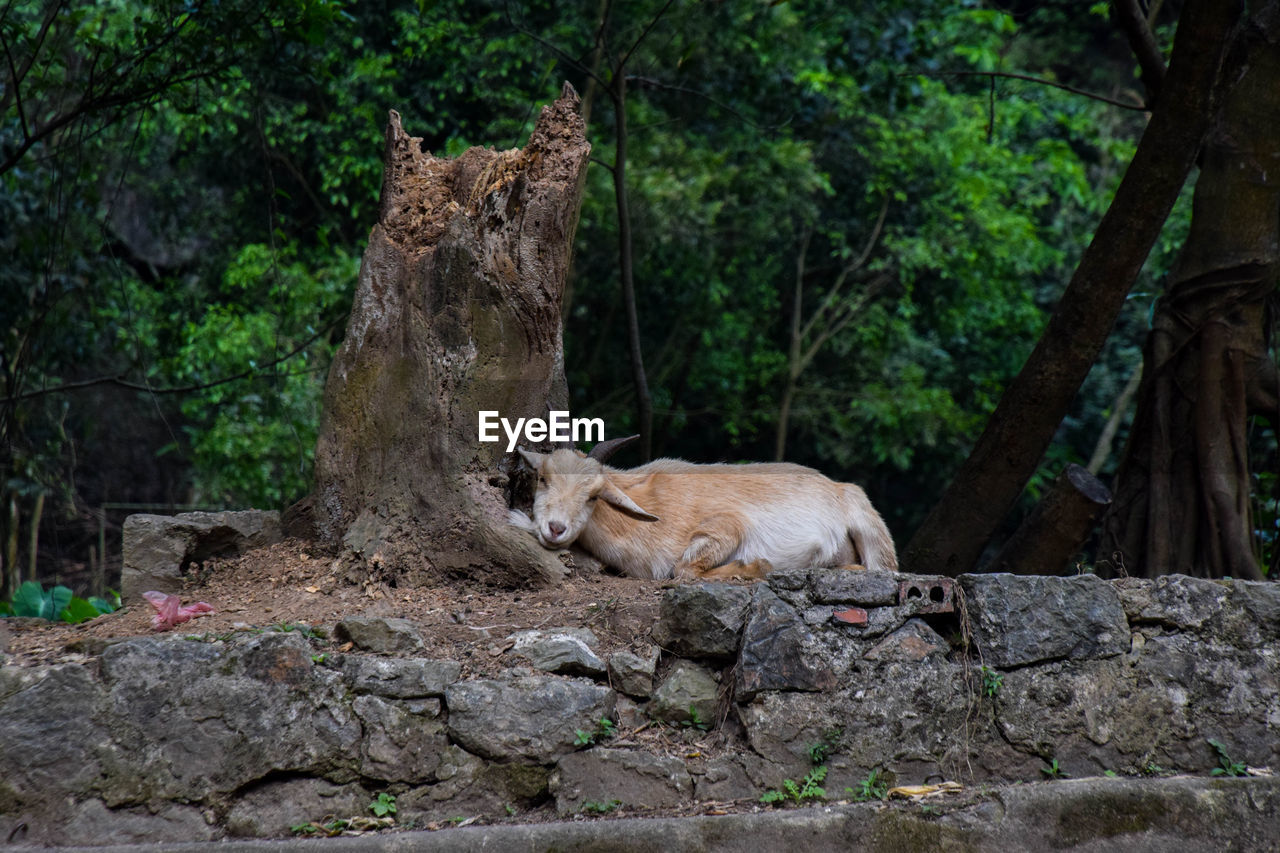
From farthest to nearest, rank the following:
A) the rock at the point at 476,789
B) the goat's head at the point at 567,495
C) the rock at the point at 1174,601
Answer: the goat's head at the point at 567,495
the rock at the point at 1174,601
the rock at the point at 476,789

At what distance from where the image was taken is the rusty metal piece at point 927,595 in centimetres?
442

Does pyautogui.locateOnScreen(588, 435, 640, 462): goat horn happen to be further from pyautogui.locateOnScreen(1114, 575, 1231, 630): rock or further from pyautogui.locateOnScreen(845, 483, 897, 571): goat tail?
pyautogui.locateOnScreen(1114, 575, 1231, 630): rock

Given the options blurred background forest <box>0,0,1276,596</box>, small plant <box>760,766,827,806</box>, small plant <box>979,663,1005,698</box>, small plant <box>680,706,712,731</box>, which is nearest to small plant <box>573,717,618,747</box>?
small plant <box>680,706,712,731</box>

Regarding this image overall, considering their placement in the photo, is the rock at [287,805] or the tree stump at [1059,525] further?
the tree stump at [1059,525]

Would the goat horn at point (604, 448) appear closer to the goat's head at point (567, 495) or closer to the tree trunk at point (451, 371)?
the goat's head at point (567, 495)

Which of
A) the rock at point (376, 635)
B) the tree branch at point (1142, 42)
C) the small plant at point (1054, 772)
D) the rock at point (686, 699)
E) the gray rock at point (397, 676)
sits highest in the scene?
the tree branch at point (1142, 42)

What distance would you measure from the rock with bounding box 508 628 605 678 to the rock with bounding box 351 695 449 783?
1.43 ft

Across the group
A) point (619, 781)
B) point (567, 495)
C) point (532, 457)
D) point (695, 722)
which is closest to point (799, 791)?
point (695, 722)

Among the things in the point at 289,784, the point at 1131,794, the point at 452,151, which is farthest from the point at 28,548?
the point at 1131,794

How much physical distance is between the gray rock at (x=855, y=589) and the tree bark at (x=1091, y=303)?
2.33m

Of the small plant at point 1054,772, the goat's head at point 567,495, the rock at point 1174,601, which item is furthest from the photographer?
the goat's head at point 567,495

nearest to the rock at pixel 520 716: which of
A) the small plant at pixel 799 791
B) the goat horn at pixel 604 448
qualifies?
the small plant at pixel 799 791

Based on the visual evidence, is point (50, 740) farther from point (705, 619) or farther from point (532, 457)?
point (705, 619)

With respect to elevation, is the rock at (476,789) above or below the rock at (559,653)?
below
